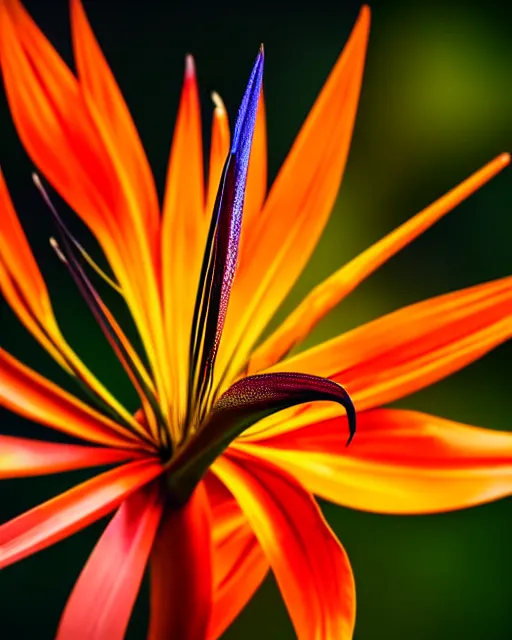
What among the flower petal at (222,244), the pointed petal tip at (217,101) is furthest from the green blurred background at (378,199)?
the flower petal at (222,244)

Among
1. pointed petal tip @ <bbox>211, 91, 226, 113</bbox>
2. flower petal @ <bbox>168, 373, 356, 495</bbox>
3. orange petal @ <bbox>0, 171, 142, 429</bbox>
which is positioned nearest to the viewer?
flower petal @ <bbox>168, 373, 356, 495</bbox>

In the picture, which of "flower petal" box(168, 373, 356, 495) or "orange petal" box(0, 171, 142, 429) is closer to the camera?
"flower petal" box(168, 373, 356, 495)

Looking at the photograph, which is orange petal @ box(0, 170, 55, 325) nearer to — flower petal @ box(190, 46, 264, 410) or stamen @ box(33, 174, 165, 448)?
stamen @ box(33, 174, 165, 448)

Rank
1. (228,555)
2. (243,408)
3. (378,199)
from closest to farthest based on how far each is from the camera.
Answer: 1. (243,408)
2. (228,555)
3. (378,199)

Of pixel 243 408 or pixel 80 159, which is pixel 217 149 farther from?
pixel 243 408

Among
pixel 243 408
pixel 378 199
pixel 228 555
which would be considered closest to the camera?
pixel 243 408

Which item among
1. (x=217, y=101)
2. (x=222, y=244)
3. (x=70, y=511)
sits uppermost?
(x=217, y=101)

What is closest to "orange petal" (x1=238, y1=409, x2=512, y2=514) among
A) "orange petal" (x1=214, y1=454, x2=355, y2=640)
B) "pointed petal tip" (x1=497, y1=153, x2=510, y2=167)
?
"orange petal" (x1=214, y1=454, x2=355, y2=640)

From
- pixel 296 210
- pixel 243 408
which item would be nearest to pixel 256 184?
pixel 296 210

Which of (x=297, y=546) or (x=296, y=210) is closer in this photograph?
(x=297, y=546)
